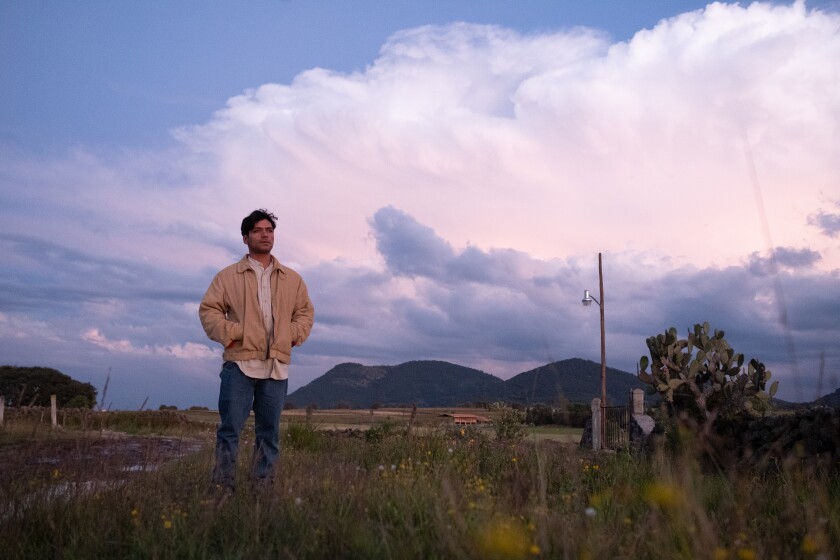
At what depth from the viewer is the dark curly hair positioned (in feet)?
21.0

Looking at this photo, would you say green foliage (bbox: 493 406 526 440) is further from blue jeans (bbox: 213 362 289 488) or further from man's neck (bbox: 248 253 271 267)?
man's neck (bbox: 248 253 271 267)

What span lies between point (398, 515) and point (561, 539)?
97 centimetres

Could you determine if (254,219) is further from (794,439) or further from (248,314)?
(794,439)

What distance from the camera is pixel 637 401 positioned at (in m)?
18.8

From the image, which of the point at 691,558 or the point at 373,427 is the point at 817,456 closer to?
the point at 691,558

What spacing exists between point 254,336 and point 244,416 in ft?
2.06

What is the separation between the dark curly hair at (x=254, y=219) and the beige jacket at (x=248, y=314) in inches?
10.1

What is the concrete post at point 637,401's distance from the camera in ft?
61.3

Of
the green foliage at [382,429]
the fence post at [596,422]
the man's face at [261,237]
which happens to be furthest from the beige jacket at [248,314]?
the fence post at [596,422]

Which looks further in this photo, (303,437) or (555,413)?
(303,437)

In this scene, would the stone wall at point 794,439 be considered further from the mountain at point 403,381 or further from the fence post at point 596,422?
the mountain at point 403,381

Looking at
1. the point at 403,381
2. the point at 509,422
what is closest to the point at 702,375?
the point at 509,422

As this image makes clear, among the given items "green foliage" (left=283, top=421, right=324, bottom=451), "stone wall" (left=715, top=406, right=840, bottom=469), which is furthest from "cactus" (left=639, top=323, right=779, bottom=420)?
"green foliage" (left=283, top=421, right=324, bottom=451)

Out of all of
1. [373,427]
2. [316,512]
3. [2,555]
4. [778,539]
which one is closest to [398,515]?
[316,512]
